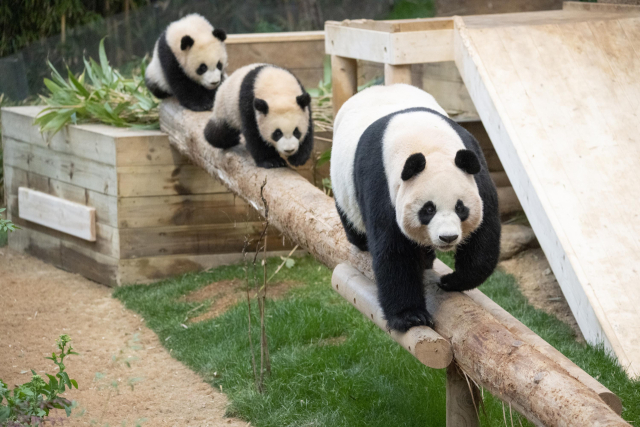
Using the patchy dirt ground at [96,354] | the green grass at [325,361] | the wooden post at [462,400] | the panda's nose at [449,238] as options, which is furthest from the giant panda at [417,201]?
the patchy dirt ground at [96,354]

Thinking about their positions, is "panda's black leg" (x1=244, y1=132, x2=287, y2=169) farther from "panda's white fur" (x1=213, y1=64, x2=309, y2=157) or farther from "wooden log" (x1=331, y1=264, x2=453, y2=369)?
"wooden log" (x1=331, y1=264, x2=453, y2=369)

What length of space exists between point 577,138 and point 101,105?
374 centimetres

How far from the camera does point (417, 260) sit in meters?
2.49

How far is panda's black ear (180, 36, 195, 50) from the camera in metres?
5.21

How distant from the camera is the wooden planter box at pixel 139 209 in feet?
17.5

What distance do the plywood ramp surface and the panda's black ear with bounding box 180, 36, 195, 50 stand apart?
6.36ft

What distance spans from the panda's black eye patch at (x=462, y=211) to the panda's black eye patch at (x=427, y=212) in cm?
8

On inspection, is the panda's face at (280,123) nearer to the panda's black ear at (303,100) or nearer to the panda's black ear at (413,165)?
the panda's black ear at (303,100)

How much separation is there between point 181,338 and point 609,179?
2688 mm

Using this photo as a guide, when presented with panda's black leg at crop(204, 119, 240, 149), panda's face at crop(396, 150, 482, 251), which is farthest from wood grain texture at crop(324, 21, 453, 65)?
panda's face at crop(396, 150, 482, 251)

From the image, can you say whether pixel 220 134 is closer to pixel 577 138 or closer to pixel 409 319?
pixel 577 138

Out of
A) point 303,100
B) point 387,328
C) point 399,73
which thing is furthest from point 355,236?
point 399,73

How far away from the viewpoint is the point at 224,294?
16.5 feet

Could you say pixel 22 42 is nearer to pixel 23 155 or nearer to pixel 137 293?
pixel 23 155
